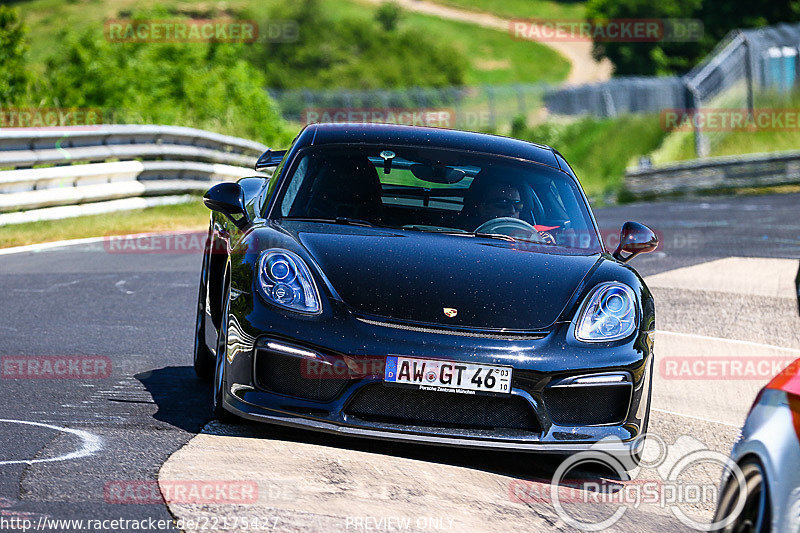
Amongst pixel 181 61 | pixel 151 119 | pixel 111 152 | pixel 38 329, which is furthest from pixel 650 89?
pixel 38 329

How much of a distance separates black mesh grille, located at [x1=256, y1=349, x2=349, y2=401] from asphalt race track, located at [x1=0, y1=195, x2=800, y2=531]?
0.23 m

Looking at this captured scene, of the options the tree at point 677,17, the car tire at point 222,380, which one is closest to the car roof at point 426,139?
the car tire at point 222,380

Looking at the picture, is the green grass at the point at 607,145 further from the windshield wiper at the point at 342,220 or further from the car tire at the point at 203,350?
the windshield wiper at the point at 342,220

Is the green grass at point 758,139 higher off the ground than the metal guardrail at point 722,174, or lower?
higher

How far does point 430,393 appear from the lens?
16.0 ft

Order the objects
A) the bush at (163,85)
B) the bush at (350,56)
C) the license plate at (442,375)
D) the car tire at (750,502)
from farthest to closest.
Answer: the bush at (350,56) → the bush at (163,85) → the license plate at (442,375) → the car tire at (750,502)

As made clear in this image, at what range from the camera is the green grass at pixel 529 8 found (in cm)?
12962

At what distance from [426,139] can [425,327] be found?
1.83 metres

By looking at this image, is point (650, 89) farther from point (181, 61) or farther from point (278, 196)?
point (278, 196)

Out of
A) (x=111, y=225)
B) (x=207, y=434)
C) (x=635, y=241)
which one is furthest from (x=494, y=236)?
(x=111, y=225)

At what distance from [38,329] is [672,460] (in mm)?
3982

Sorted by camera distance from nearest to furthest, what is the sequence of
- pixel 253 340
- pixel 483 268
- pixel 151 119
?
1. pixel 253 340
2. pixel 483 268
3. pixel 151 119

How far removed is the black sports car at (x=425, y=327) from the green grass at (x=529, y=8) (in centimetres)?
12489

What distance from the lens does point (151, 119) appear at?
2248cm
